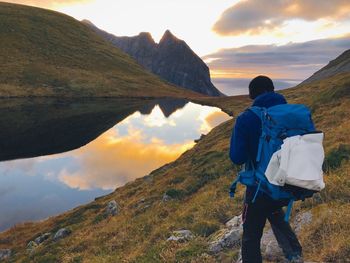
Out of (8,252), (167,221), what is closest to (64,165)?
(8,252)

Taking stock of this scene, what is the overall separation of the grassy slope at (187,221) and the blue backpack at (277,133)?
9.38 feet

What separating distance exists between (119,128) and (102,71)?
96.2 m

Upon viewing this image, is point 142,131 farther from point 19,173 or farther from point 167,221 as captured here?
point 167,221

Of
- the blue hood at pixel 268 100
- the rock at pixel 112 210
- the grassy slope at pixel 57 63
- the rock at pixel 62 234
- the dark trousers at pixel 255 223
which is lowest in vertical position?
the rock at pixel 62 234

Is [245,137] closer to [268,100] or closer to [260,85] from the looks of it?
[268,100]

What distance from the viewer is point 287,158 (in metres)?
6.29

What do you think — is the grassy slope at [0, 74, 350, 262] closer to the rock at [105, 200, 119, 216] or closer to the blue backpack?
the rock at [105, 200, 119, 216]

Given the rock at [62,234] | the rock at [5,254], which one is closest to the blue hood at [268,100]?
the rock at [62,234]

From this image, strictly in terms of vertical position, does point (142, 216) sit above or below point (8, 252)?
above

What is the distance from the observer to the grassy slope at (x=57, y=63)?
123m

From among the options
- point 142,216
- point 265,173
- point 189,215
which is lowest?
point 142,216

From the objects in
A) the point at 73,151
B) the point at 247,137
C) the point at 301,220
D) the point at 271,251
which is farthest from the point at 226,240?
the point at 73,151

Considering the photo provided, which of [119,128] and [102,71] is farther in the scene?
[102,71]

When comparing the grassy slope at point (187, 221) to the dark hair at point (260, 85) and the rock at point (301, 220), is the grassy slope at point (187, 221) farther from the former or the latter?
the dark hair at point (260, 85)
